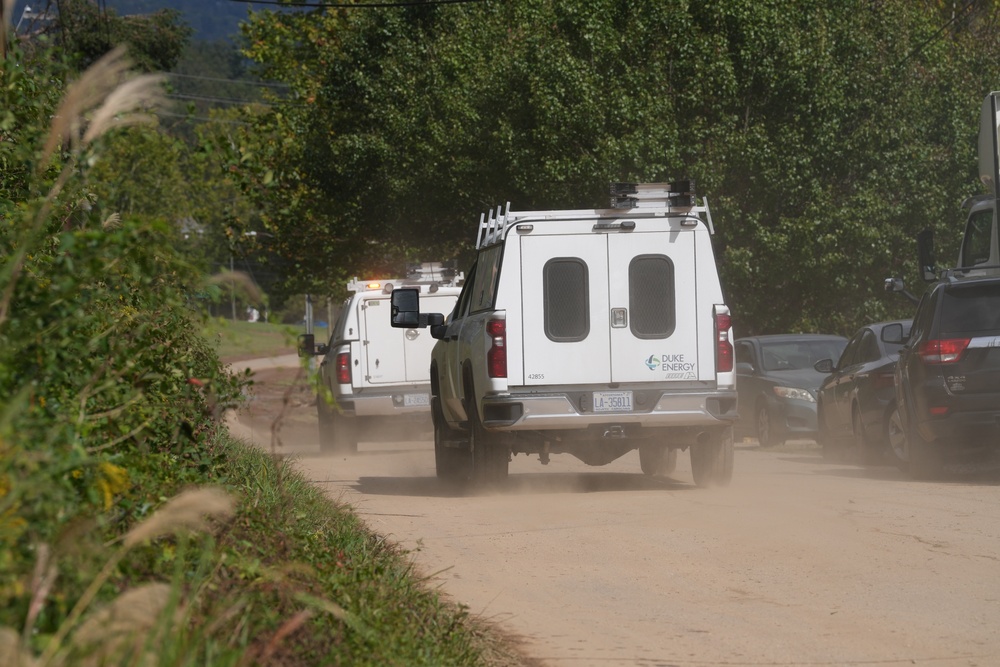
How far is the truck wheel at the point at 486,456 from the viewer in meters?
12.6

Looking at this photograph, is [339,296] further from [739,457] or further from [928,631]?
[928,631]

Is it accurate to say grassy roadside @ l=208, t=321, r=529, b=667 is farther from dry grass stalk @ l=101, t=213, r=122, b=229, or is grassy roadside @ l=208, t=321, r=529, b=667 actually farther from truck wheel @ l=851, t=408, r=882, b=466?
truck wheel @ l=851, t=408, r=882, b=466

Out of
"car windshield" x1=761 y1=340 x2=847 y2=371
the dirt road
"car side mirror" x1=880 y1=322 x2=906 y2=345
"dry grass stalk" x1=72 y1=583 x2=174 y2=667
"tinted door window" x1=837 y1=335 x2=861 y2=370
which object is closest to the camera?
"dry grass stalk" x1=72 y1=583 x2=174 y2=667

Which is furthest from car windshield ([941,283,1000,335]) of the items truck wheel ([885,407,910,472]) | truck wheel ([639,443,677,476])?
truck wheel ([639,443,677,476])

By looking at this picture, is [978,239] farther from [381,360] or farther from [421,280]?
[381,360]

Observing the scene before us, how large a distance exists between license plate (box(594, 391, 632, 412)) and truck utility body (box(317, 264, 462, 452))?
27.2 feet

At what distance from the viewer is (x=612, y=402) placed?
12.2 meters

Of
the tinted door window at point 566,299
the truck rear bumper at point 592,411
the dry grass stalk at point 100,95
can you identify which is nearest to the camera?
the dry grass stalk at point 100,95

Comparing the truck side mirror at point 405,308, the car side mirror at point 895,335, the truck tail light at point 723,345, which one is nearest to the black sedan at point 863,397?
the car side mirror at point 895,335

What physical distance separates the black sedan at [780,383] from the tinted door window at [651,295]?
744 centimetres

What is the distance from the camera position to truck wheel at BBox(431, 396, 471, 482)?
539 inches

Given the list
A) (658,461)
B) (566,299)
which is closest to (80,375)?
(566,299)

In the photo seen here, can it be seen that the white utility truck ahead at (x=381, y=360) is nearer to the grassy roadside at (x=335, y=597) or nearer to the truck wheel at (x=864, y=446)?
the truck wheel at (x=864, y=446)

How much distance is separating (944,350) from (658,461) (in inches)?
119
